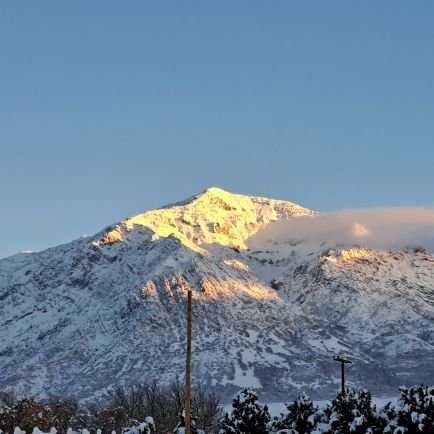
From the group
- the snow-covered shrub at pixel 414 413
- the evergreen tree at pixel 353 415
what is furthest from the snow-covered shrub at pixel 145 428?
the snow-covered shrub at pixel 414 413

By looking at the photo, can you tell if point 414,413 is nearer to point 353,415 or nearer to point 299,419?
point 353,415

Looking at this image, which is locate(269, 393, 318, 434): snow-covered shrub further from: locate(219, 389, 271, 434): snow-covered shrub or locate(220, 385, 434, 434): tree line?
locate(219, 389, 271, 434): snow-covered shrub

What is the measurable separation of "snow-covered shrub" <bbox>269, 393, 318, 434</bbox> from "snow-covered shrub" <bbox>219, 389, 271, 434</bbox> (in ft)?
4.91

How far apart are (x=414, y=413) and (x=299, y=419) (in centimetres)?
932

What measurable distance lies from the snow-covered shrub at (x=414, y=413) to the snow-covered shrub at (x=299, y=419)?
671 centimetres

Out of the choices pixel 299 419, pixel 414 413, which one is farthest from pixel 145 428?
pixel 414 413

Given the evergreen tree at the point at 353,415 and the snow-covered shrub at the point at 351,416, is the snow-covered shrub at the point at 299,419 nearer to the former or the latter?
the snow-covered shrub at the point at 351,416

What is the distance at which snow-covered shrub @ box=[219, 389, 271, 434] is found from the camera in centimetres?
4706

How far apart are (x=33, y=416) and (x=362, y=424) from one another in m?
49.9

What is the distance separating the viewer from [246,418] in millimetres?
47188

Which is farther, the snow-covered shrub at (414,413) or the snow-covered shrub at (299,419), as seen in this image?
the snow-covered shrub at (299,419)

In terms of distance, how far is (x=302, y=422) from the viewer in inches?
1763

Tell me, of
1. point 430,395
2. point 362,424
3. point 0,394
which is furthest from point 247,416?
point 0,394

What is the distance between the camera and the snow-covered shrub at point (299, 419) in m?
44.6
